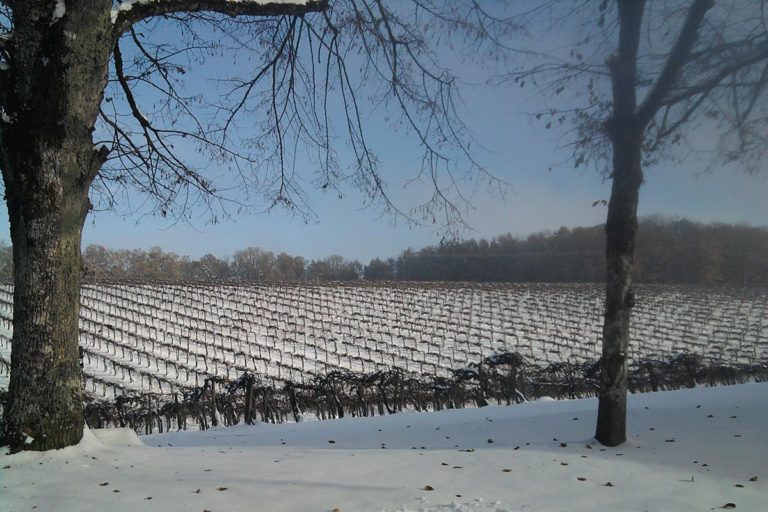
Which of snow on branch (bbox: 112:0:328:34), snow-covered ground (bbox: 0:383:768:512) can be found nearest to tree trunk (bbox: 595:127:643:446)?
snow-covered ground (bbox: 0:383:768:512)

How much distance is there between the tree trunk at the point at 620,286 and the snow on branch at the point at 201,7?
3.66 metres

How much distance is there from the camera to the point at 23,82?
13.9 ft

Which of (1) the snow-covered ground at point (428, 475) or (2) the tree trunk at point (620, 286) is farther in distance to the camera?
(2) the tree trunk at point (620, 286)

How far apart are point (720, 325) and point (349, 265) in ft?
21.7

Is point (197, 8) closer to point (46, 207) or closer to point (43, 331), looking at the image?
point (46, 207)

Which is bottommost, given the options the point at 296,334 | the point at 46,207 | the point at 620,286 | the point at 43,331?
the point at 296,334

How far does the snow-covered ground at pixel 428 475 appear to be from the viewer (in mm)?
3230

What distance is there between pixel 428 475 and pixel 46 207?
3651mm

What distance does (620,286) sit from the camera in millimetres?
5125

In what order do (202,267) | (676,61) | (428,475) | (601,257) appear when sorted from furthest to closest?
(202,267)
(601,257)
(676,61)
(428,475)

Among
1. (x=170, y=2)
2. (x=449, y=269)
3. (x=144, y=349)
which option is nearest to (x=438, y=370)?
(x=144, y=349)

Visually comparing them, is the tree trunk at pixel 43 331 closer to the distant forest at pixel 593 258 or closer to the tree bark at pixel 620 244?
the distant forest at pixel 593 258

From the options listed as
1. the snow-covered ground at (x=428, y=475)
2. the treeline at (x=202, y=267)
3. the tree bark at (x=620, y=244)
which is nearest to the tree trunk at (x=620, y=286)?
the tree bark at (x=620, y=244)

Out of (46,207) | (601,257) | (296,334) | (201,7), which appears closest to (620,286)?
(601,257)
